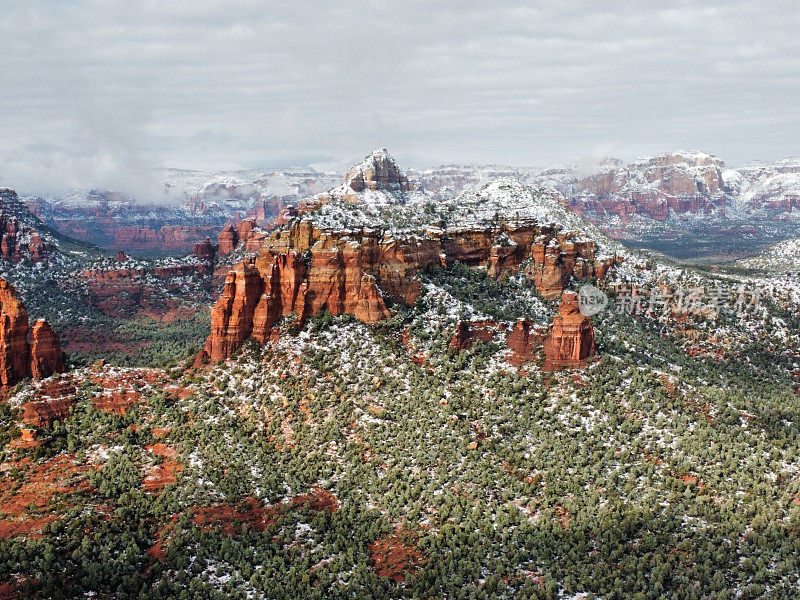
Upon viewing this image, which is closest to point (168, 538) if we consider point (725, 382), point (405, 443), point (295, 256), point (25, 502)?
point (25, 502)

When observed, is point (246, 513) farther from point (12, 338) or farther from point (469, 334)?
point (12, 338)

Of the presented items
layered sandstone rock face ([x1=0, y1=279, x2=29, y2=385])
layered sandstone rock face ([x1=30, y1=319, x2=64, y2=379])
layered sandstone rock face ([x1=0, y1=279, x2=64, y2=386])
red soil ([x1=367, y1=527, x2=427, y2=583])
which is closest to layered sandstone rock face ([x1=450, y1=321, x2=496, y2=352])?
red soil ([x1=367, y1=527, x2=427, y2=583])

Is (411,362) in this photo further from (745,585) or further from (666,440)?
(745,585)

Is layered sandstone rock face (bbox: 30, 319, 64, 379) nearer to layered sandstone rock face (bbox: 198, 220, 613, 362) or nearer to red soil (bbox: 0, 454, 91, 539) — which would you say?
red soil (bbox: 0, 454, 91, 539)

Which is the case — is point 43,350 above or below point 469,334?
below

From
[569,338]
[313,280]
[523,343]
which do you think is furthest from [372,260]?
[569,338]

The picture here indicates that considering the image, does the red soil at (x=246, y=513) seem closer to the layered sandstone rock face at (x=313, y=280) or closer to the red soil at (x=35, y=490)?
the red soil at (x=35, y=490)
